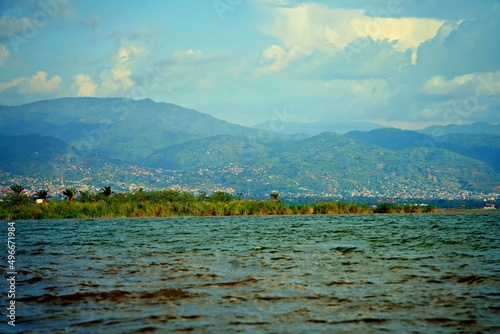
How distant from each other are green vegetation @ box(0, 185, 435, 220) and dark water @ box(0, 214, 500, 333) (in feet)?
214

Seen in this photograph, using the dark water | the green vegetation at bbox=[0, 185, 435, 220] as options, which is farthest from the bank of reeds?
the dark water

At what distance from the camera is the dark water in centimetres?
1983

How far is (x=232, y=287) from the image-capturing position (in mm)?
26859

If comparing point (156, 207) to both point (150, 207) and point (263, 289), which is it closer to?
point (150, 207)

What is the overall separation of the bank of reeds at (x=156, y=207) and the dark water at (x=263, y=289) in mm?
65159

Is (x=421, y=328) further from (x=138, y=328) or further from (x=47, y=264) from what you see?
(x=47, y=264)

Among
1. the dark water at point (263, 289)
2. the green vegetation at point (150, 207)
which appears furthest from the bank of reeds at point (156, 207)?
the dark water at point (263, 289)

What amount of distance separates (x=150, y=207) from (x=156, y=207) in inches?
43.2

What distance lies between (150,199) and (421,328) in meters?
103

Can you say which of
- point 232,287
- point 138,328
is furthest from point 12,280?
point 138,328

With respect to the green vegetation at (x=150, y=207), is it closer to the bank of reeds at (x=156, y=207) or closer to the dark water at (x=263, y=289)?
the bank of reeds at (x=156, y=207)

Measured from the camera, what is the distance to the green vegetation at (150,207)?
107875 millimetres

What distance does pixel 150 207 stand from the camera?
11238cm

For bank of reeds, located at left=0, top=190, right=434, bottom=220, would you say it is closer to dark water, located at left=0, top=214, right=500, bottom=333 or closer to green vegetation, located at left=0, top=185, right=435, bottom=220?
green vegetation, located at left=0, top=185, right=435, bottom=220
